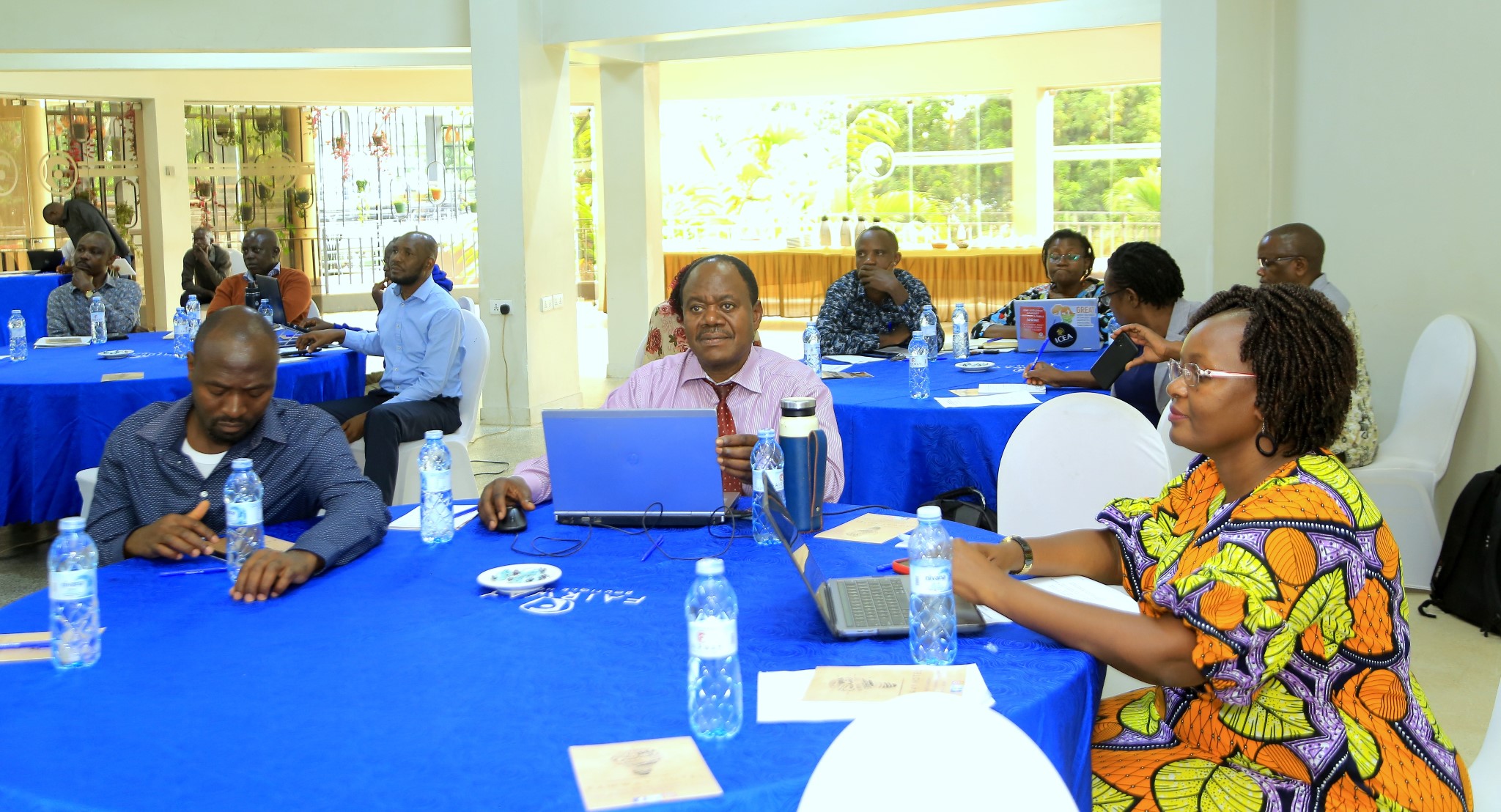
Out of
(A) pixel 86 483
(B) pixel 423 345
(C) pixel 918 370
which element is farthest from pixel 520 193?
(C) pixel 918 370

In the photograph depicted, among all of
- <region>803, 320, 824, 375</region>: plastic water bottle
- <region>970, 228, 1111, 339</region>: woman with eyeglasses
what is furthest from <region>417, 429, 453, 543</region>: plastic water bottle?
<region>970, 228, 1111, 339</region>: woman with eyeglasses

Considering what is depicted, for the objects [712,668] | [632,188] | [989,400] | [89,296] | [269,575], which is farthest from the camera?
[632,188]

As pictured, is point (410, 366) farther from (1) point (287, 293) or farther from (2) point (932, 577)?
(2) point (932, 577)

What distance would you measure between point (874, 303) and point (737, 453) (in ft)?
13.4

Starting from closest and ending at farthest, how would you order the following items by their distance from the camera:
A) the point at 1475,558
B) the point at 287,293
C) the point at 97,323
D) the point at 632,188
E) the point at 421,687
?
the point at 421,687 → the point at 1475,558 → the point at 97,323 → the point at 287,293 → the point at 632,188

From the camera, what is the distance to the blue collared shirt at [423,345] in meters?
5.94

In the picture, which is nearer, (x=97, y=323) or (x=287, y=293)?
(x=97, y=323)

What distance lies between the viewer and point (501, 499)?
2939 mm

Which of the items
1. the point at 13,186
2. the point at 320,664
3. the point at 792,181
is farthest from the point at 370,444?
the point at 792,181

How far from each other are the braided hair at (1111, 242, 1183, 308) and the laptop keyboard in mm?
3264

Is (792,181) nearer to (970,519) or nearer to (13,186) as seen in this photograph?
(13,186)

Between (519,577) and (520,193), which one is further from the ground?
(520,193)

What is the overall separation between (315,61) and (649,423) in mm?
10146

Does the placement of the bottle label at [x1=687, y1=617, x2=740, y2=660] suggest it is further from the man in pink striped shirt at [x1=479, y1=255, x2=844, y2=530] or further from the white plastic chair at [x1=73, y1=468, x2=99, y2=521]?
the white plastic chair at [x1=73, y1=468, x2=99, y2=521]
